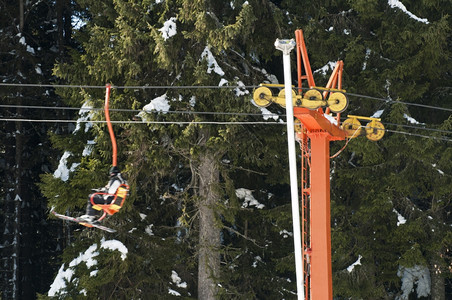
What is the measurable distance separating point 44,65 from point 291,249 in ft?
30.9

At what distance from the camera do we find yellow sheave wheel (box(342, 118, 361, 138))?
12797 mm

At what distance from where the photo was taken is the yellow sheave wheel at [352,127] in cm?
1280

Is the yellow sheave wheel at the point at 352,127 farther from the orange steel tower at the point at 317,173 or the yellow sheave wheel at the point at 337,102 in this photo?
the yellow sheave wheel at the point at 337,102

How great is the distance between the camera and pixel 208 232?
17.1 meters

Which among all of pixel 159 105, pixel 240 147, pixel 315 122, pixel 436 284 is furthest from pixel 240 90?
pixel 436 284

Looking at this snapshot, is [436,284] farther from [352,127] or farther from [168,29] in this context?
[168,29]

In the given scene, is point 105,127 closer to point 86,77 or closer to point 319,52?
point 86,77

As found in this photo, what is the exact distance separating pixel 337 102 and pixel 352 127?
1338mm

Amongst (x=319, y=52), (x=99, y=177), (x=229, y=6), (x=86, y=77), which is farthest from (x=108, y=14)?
(x=319, y=52)

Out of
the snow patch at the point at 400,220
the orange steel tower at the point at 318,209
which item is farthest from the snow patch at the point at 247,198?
the orange steel tower at the point at 318,209

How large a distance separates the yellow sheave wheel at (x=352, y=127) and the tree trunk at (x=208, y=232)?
4151mm

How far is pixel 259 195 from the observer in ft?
64.1

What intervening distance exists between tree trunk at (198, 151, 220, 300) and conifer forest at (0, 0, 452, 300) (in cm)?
3

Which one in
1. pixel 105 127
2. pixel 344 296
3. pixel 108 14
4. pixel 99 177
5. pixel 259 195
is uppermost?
pixel 108 14
